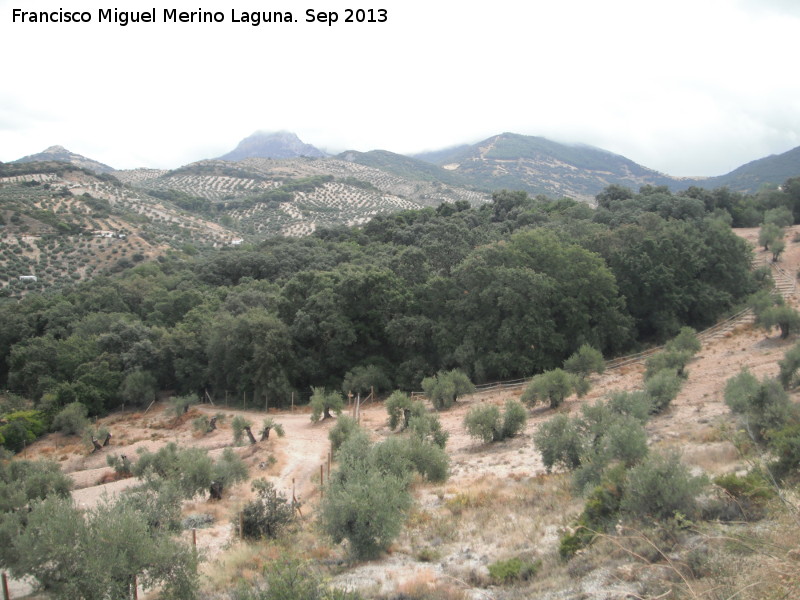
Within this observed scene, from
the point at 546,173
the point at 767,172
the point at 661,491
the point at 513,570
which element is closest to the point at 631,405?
the point at 661,491

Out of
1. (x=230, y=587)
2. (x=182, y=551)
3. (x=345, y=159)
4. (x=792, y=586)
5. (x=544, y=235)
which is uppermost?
(x=345, y=159)

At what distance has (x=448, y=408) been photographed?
84.4 feet

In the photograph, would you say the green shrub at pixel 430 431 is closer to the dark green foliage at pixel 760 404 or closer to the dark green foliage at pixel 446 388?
the dark green foliage at pixel 446 388

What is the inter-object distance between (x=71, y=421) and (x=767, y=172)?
136674mm

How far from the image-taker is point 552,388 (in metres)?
21.8

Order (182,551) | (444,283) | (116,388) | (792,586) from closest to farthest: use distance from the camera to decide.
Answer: (792,586) → (182,551) → (444,283) → (116,388)

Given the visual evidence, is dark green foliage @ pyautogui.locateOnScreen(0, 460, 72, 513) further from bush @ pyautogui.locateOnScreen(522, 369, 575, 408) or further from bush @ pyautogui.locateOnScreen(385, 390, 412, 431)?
bush @ pyautogui.locateOnScreen(522, 369, 575, 408)

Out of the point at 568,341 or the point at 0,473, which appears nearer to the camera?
the point at 0,473

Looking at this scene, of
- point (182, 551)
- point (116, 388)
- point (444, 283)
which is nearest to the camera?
point (182, 551)

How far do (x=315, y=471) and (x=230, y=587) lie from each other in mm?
9748

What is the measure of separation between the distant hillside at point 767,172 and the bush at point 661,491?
11667 centimetres

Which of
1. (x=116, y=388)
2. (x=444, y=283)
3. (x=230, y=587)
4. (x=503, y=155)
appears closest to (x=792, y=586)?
(x=230, y=587)

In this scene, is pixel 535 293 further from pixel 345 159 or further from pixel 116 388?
pixel 345 159

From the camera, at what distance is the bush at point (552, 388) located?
71.3 feet
